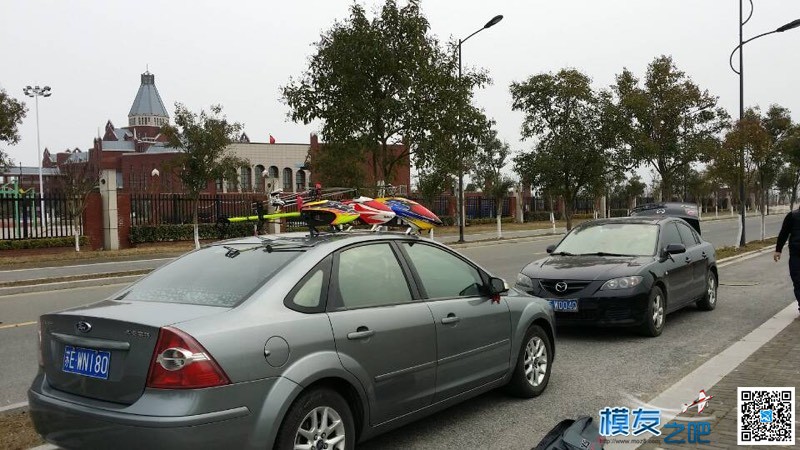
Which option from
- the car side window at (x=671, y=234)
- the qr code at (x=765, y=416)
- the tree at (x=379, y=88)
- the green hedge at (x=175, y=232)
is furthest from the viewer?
the green hedge at (x=175, y=232)

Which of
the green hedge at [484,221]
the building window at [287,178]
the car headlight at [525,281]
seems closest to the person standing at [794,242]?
the car headlight at [525,281]

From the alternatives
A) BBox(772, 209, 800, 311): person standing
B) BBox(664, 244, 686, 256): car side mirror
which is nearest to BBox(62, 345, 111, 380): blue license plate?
BBox(664, 244, 686, 256): car side mirror

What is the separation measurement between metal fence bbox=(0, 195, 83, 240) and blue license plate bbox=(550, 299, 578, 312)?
22722 millimetres

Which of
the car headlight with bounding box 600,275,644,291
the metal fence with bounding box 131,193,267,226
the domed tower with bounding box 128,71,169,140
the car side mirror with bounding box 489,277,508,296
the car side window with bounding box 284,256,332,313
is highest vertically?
the domed tower with bounding box 128,71,169,140

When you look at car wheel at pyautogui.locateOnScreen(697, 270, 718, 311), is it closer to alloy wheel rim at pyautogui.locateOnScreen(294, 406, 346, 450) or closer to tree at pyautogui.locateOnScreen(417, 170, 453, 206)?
alloy wheel rim at pyautogui.locateOnScreen(294, 406, 346, 450)

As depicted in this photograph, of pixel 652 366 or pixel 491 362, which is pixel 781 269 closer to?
pixel 652 366

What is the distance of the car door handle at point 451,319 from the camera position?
4.54 m

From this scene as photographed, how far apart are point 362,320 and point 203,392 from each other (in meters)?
1.12

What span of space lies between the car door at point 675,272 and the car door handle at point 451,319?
184 inches

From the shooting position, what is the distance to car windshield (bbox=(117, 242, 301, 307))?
3732 mm

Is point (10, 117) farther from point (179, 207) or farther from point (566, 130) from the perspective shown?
point (566, 130)

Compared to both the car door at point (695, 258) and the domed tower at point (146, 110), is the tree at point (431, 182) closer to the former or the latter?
the car door at point (695, 258)

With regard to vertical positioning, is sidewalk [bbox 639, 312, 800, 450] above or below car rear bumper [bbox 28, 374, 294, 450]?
below

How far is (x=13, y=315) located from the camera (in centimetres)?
1048
